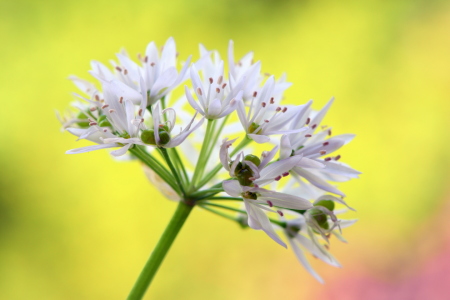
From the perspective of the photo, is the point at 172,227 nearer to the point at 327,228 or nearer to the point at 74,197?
the point at 327,228

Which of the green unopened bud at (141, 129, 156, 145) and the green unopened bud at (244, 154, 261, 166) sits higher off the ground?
the green unopened bud at (244, 154, 261, 166)

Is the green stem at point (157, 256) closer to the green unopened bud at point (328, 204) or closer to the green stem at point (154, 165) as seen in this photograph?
the green stem at point (154, 165)

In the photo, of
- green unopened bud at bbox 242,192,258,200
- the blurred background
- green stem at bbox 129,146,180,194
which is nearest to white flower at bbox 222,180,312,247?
green unopened bud at bbox 242,192,258,200

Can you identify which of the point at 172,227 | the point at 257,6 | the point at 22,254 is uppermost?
the point at 257,6

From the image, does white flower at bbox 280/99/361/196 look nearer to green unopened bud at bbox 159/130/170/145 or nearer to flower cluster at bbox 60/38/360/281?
flower cluster at bbox 60/38/360/281

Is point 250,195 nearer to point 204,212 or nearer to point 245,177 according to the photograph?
point 245,177

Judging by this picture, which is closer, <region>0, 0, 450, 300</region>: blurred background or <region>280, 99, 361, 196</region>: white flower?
<region>280, 99, 361, 196</region>: white flower

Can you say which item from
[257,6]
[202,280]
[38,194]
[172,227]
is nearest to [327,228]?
[172,227]
